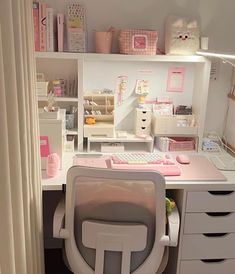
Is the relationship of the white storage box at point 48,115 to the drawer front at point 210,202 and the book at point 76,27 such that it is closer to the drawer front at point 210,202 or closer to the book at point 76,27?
the book at point 76,27

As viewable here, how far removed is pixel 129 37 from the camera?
2.09 metres

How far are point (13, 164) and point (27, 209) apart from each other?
318mm

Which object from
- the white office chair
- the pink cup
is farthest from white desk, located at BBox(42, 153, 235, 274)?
the pink cup

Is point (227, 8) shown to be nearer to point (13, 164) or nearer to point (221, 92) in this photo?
point (221, 92)

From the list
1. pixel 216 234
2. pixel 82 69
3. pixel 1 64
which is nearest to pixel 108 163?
pixel 82 69

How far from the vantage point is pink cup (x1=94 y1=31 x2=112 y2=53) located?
210 cm

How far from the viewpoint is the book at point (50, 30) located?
2.02 metres

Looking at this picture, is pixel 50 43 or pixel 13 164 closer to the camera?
pixel 13 164

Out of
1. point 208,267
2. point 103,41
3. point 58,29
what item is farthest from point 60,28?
point 208,267

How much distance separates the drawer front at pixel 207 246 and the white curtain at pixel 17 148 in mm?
799

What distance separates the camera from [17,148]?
1.09 meters

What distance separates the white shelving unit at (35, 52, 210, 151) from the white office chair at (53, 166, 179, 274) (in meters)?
0.73

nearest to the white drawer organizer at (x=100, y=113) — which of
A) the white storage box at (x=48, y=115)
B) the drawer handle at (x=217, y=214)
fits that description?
the white storage box at (x=48, y=115)

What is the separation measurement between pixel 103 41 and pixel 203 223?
3.94ft
